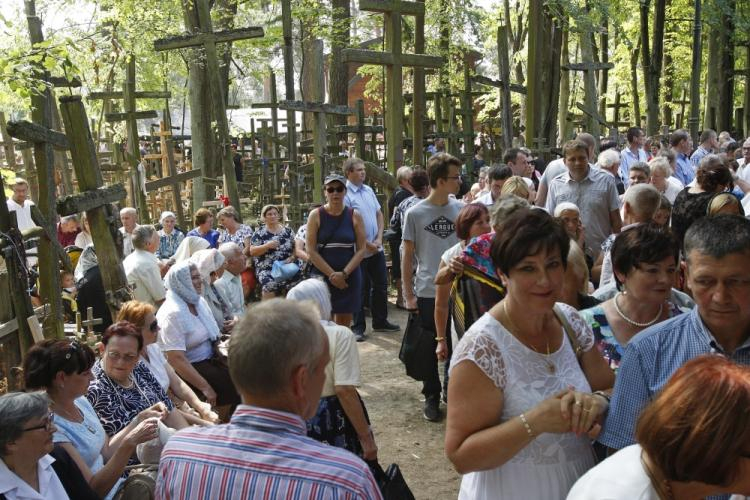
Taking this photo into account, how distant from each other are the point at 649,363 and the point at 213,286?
5.21 meters

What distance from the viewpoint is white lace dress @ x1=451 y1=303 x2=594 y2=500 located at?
2.81 meters

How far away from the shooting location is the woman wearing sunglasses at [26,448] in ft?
10.9

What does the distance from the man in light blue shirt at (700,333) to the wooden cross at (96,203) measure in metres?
5.31

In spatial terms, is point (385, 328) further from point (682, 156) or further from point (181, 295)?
point (682, 156)

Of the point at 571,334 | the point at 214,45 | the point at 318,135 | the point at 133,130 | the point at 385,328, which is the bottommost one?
the point at 385,328

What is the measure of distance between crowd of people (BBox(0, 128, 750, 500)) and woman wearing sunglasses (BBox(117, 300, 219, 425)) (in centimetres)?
2

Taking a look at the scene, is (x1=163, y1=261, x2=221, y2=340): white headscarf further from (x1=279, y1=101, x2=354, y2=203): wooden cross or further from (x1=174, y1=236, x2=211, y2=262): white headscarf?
A: (x1=279, y1=101, x2=354, y2=203): wooden cross

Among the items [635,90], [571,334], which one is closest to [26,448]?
[571,334]

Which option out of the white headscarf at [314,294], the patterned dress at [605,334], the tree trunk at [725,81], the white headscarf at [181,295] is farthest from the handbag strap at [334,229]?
the tree trunk at [725,81]

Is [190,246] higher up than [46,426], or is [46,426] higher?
[46,426]

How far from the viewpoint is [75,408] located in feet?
14.0

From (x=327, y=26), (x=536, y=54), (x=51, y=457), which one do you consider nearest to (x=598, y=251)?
(x=51, y=457)

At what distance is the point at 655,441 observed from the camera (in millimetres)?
2031

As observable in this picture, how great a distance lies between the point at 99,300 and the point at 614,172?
604 centimetres
